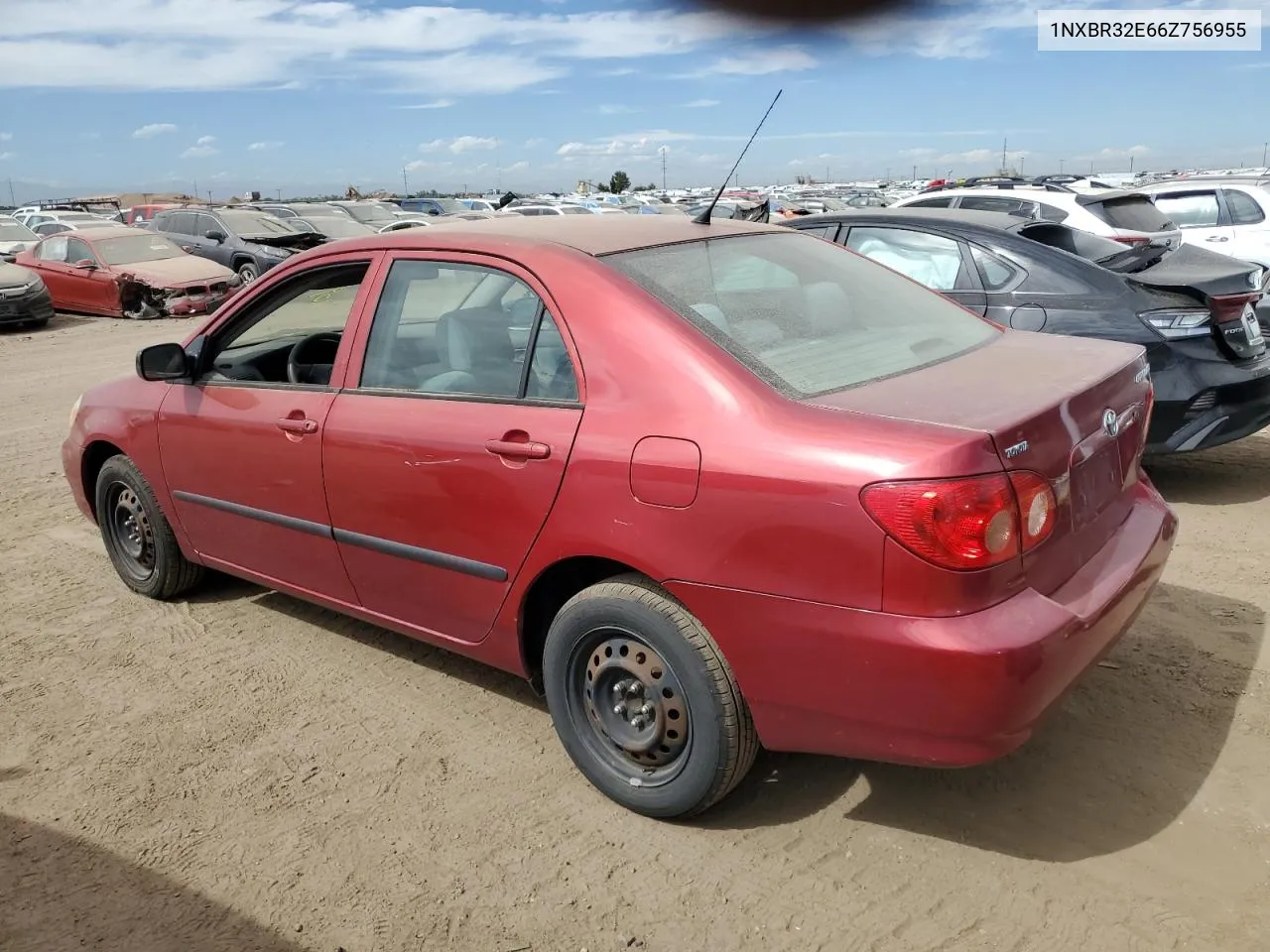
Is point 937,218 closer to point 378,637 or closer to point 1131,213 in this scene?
point 378,637

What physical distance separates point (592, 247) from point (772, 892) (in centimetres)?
Answer: 187

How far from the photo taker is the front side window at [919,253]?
586cm

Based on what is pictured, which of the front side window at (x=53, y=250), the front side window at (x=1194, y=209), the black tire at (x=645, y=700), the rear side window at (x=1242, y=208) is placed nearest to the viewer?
the black tire at (x=645, y=700)

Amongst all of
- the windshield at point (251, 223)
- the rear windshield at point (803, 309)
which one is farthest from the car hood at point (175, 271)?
the rear windshield at point (803, 309)

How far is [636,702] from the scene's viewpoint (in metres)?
2.89

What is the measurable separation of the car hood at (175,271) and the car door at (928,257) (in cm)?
1287

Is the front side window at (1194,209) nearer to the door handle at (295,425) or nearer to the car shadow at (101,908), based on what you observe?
the door handle at (295,425)

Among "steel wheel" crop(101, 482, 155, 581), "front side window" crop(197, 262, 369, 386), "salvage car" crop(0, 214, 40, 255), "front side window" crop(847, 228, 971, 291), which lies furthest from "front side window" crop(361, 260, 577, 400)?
"salvage car" crop(0, 214, 40, 255)

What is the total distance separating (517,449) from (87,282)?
16200 mm

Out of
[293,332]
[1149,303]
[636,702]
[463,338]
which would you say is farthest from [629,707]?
[1149,303]

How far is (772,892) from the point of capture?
8.48 feet

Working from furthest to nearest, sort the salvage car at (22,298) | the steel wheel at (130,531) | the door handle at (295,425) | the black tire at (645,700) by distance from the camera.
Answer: the salvage car at (22,298)
the steel wheel at (130,531)
the door handle at (295,425)
the black tire at (645,700)

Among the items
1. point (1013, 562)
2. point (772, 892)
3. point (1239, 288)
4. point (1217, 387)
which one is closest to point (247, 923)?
point (772, 892)

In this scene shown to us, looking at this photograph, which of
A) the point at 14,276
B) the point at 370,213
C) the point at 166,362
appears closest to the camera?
the point at 166,362
